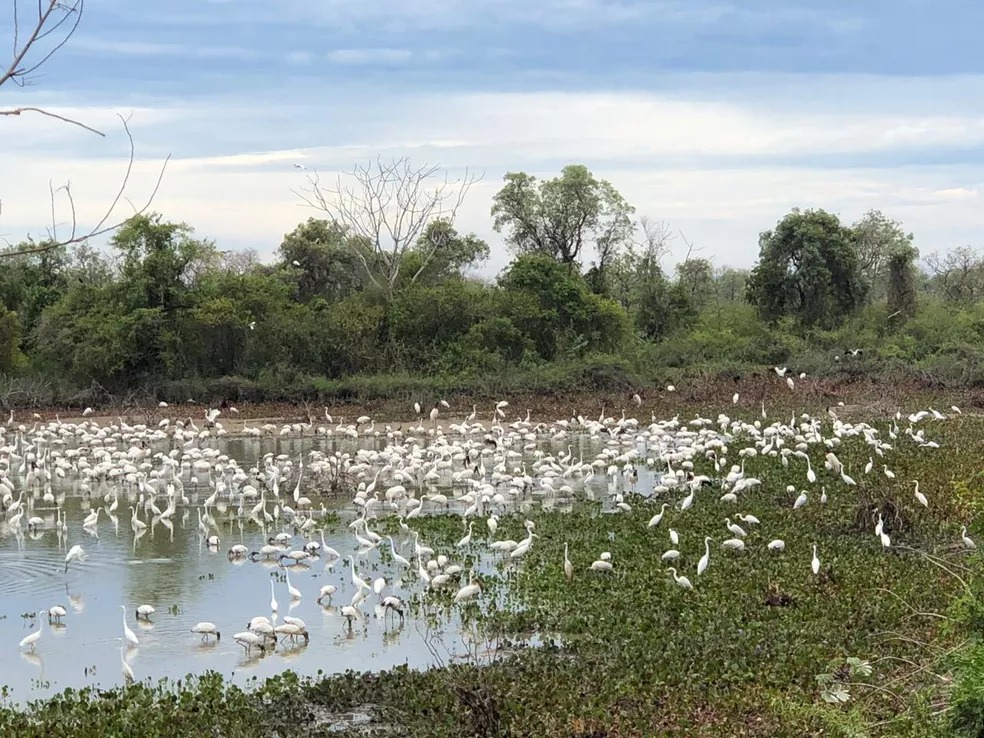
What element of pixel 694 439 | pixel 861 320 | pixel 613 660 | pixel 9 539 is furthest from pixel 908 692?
pixel 861 320

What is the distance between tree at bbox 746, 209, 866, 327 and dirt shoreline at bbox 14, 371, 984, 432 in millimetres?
7611

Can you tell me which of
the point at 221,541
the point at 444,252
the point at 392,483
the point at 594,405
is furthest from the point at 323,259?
the point at 221,541

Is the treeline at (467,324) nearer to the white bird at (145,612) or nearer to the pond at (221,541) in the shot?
the pond at (221,541)

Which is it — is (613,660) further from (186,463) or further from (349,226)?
(349,226)

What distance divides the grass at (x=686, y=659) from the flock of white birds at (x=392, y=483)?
0.34 meters

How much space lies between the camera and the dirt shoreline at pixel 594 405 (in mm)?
27219

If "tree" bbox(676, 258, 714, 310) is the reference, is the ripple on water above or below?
below

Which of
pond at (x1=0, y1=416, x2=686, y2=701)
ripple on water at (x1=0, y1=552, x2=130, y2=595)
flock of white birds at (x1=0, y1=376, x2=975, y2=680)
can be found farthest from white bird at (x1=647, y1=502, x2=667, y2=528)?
ripple on water at (x1=0, y1=552, x2=130, y2=595)

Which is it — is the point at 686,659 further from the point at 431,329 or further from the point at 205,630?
the point at 431,329

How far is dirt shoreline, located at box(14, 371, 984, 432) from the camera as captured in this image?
2722 centimetres

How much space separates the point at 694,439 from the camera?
851 inches

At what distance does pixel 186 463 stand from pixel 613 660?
41.1 ft

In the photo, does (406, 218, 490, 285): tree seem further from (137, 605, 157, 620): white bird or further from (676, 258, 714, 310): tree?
(137, 605, 157, 620): white bird

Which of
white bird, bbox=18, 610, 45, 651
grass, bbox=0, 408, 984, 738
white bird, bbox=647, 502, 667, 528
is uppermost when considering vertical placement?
white bird, bbox=647, 502, 667, 528
